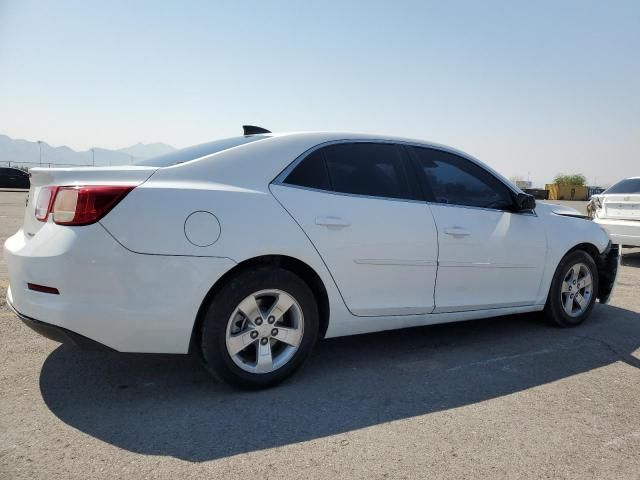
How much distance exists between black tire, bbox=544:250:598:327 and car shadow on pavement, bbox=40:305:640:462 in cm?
22

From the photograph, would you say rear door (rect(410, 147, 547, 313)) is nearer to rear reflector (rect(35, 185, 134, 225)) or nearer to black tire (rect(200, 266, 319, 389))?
black tire (rect(200, 266, 319, 389))

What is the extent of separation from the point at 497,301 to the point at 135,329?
2.81 metres

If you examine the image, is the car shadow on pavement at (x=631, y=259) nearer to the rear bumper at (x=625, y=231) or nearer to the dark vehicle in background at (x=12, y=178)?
the rear bumper at (x=625, y=231)

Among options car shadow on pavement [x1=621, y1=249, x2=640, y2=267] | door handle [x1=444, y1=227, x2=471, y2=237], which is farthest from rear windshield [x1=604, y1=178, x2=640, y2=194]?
door handle [x1=444, y1=227, x2=471, y2=237]

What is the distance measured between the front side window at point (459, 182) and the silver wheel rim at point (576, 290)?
1041 millimetres

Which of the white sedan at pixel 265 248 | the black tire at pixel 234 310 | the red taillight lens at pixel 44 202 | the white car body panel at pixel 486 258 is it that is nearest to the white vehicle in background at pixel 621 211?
the white car body panel at pixel 486 258

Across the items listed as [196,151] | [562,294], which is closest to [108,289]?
[196,151]

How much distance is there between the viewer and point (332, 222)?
308 cm

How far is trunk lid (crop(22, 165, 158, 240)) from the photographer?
264 cm

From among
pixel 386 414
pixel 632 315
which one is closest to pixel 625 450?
pixel 386 414

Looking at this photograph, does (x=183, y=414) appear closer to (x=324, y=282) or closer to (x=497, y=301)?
(x=324, y=282)

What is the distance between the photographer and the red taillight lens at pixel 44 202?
265 cm

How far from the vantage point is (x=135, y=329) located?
2592mm

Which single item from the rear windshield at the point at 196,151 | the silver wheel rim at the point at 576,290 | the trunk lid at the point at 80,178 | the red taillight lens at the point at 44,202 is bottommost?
the silver wheel rim at the point at 576,290
